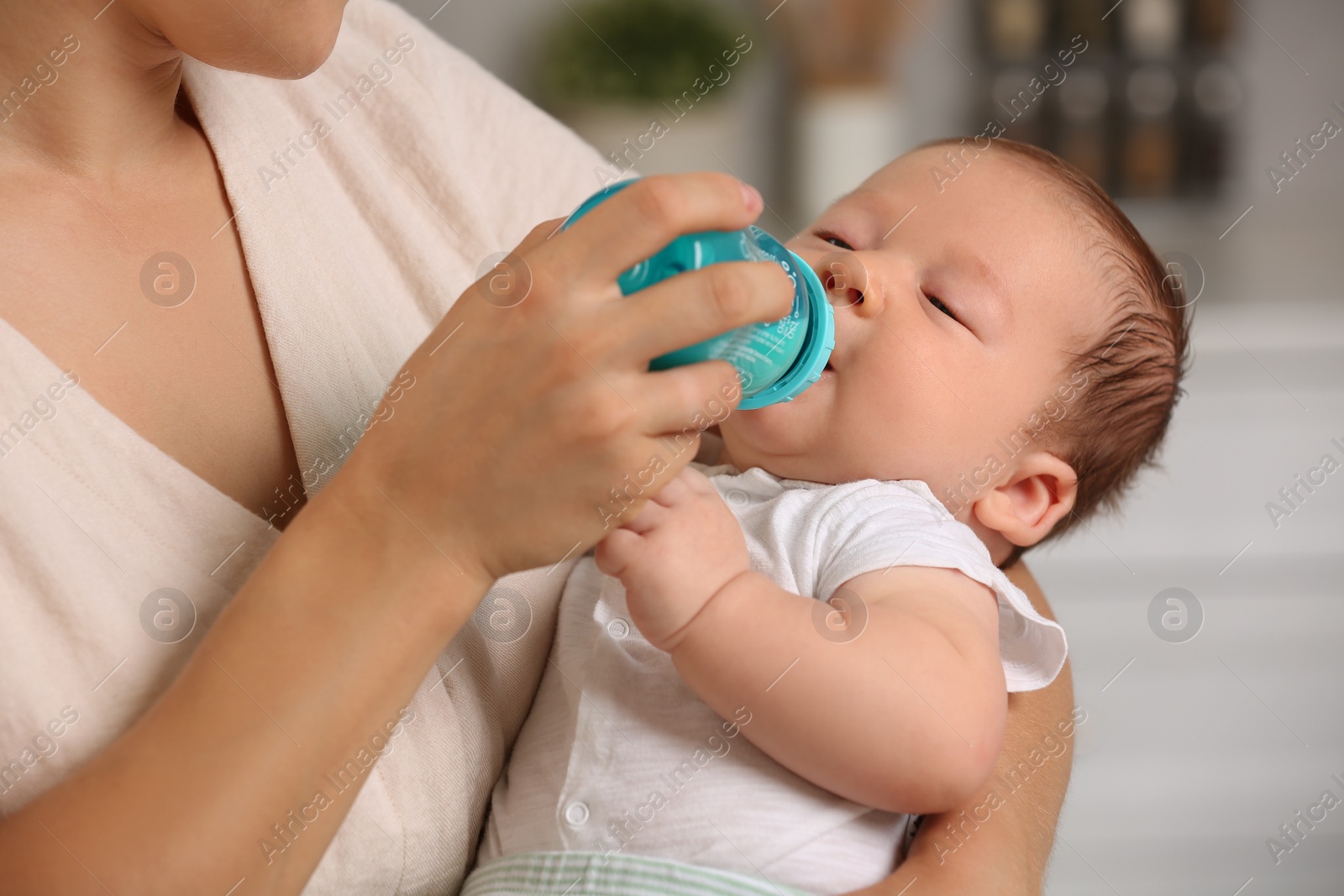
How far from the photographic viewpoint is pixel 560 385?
58 centimetres

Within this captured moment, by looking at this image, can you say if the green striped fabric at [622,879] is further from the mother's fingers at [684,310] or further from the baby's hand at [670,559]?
the mother's fingers at [684,310]

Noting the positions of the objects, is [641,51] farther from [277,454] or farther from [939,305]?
[277,454]

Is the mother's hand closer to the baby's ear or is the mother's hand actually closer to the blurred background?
the baby's ear

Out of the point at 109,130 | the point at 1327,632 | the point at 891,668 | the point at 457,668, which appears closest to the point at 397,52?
the point at 109,130

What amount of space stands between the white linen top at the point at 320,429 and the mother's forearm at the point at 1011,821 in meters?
0.32

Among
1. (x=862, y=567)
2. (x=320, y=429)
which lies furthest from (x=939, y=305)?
(x=320, y=429)

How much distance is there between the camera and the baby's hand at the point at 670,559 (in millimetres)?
690

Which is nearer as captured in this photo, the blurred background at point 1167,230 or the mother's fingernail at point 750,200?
the mother's fingernail at point 750,200

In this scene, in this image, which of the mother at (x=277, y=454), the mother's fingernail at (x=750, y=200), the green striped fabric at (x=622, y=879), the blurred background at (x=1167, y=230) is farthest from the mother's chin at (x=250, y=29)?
the blurred background at (x=1167, y=230)

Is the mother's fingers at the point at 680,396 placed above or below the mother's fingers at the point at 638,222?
below

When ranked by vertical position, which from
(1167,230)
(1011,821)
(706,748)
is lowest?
(1167,230)

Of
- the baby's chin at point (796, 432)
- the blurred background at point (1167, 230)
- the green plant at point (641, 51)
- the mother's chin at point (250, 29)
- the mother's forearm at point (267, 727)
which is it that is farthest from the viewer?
the green plant at point (641, 51)

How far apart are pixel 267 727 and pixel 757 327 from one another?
0.37 metres

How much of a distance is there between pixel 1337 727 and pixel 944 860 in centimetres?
184
